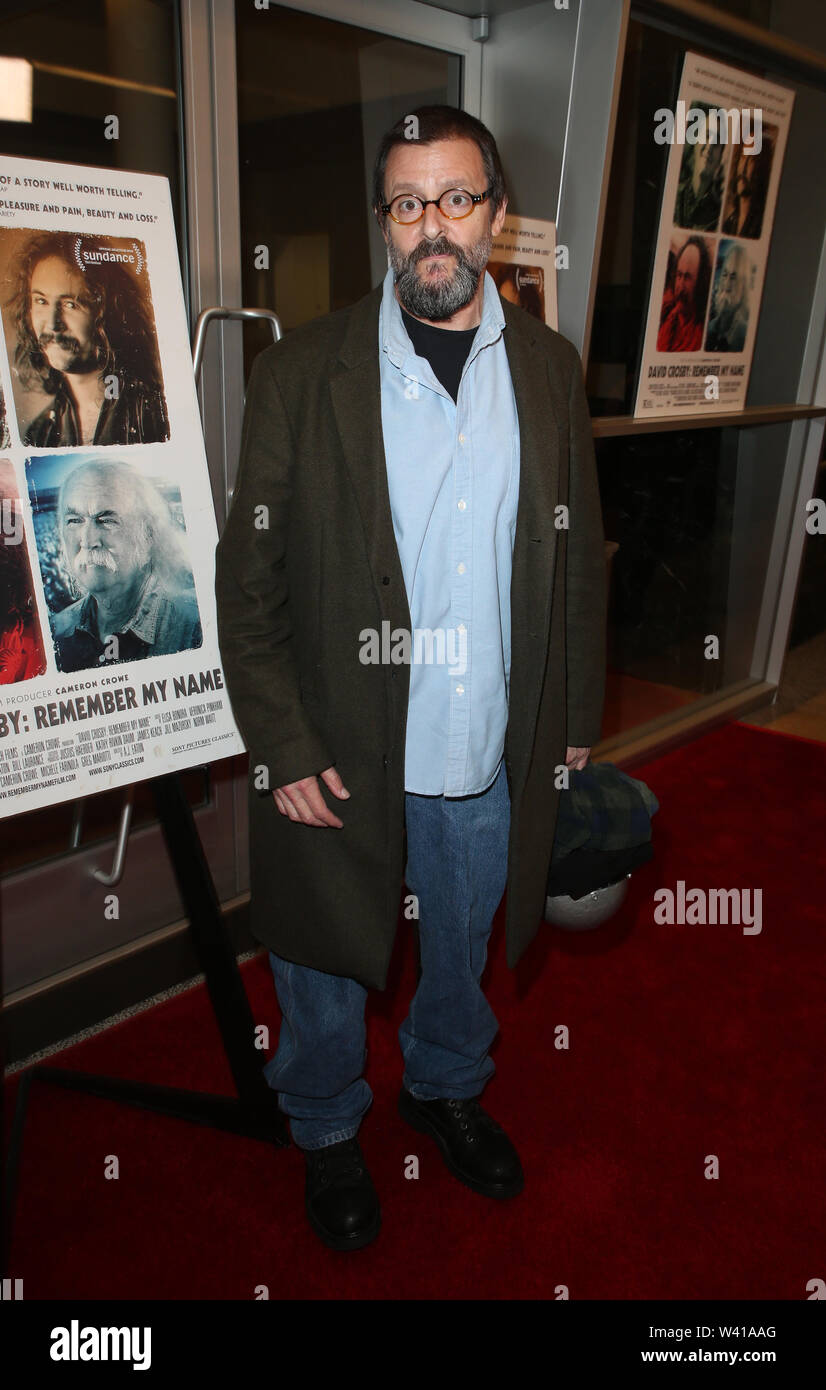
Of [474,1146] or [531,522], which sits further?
[474,1146]

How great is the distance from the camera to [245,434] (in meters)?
1.48

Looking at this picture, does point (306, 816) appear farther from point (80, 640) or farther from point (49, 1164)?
point (49, 1164)

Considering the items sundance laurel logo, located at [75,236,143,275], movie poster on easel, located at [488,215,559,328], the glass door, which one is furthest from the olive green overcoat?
movie poster on easel, located at [488,215,559,328]

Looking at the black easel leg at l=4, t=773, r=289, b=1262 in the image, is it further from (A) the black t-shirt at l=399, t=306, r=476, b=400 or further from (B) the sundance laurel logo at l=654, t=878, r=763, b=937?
(B) the sundance laurel logo at l=654, t=878, r=763, b=937

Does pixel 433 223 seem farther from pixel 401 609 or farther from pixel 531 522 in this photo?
pixel 401 609

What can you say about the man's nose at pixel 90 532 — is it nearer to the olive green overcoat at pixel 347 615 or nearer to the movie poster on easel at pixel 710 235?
the olive green overcoat at pixel 347 615

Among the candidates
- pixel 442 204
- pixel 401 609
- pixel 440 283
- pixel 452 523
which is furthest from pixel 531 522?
pixel 442 204

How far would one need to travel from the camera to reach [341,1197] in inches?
68.2

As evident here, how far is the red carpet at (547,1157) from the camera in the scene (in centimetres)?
168

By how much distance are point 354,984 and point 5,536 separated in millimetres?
898

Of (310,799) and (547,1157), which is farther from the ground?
(310,799)

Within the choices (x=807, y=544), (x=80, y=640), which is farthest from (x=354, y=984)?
(x=807, y=544)

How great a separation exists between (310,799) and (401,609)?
318 mm

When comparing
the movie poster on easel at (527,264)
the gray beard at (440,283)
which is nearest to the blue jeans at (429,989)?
the gray beard at (440,283)
